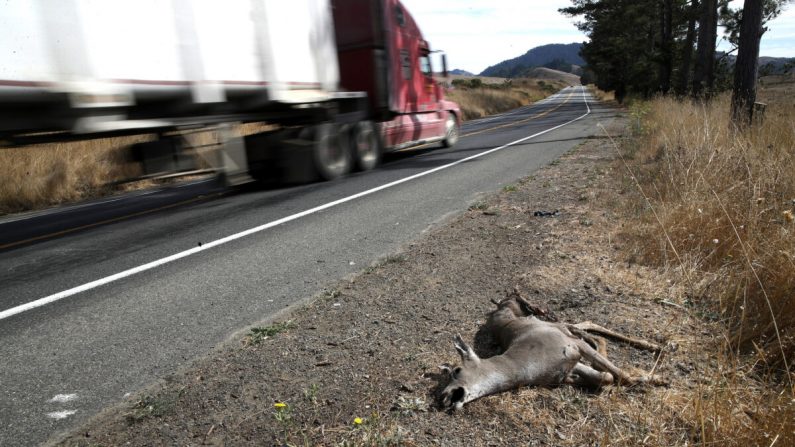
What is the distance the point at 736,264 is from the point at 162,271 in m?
4.90

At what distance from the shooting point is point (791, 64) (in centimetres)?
1773

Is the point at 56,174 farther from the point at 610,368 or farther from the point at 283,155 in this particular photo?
the point at 610,368

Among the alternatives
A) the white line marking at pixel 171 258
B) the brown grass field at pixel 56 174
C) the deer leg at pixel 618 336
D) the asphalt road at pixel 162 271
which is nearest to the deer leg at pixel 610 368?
the deer leg at pixel 618 336

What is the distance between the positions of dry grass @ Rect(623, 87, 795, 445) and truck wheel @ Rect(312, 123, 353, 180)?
5683 mm

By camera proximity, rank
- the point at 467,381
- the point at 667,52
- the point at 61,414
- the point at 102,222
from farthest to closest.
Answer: the point at 667,52 < the point at 102,222 < the point at 61,414 < the point at 467,381

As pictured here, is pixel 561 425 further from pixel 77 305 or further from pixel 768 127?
pixel 768 127

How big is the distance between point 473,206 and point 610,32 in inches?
1757

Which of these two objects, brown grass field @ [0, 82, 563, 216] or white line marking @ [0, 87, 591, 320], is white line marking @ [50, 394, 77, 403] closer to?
white line marking @ [0, 87, 591, 320]

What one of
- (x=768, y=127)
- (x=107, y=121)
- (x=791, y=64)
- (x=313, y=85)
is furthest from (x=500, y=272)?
(x=791, y=64)

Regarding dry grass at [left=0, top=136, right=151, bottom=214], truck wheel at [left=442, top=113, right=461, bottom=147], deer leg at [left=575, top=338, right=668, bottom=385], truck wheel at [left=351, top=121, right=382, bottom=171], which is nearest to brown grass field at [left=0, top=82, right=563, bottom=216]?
dry grass at [left=0, top=136, right=151, bottom=214]

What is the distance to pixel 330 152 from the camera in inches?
410

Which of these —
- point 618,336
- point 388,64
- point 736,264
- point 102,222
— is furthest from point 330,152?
point 618,336

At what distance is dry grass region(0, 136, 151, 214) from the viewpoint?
9.98 metres

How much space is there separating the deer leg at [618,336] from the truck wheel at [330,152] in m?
7.57
